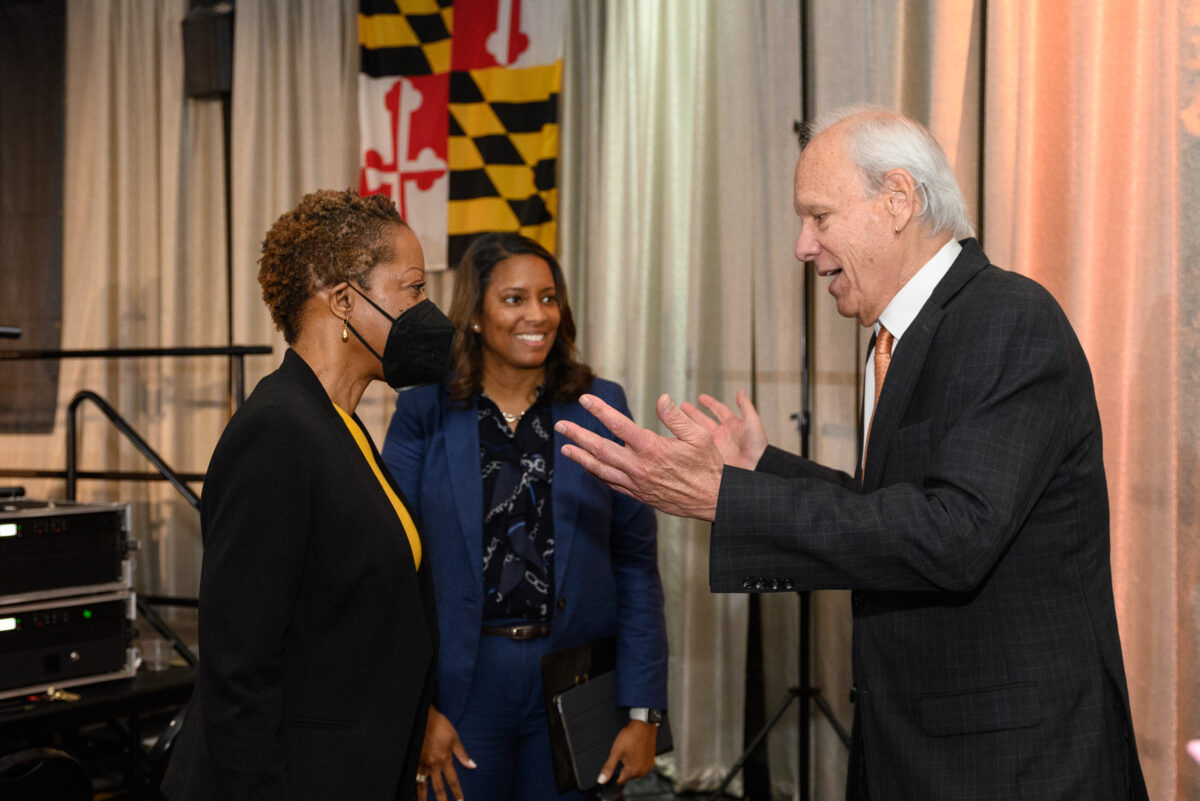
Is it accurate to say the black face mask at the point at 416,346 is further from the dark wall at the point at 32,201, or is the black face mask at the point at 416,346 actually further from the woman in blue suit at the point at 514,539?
the dark wall at the point at 32,201

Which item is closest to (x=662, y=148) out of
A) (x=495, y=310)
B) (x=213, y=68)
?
(x=495, y=310)

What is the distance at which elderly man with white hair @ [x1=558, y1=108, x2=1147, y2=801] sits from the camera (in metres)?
1.23

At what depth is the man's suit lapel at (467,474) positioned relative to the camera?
2.09m

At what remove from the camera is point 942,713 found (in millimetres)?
1309

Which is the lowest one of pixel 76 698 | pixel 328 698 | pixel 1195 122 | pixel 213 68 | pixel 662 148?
pixel 76 698

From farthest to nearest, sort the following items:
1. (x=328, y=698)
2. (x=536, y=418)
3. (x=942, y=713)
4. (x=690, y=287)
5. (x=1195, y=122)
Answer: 1. (x=690, y=287)
2. (x=536, y=418)
3. (x=1195, y=122)
4. (x=328, y=698)
5. (x=942, y=713)

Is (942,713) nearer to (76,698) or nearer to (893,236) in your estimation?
(893,236)

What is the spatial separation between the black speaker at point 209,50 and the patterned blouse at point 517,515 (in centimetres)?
365

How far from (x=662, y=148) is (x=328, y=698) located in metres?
3.06

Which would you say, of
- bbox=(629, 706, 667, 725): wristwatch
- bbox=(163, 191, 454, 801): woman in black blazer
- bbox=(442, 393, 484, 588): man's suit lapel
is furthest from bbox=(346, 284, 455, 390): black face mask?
bbox=(629, 706, 667, 725): wristwatch

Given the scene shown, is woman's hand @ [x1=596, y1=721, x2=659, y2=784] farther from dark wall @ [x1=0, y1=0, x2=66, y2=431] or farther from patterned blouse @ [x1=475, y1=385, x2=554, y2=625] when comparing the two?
dark wall @ [x1=0, y1=0, x2=66, y2=431]

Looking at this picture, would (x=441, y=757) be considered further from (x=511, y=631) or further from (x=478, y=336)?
(x=478, y=336)

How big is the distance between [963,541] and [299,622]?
902 mm

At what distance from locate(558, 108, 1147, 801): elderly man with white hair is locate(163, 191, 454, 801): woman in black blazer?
0.37m
